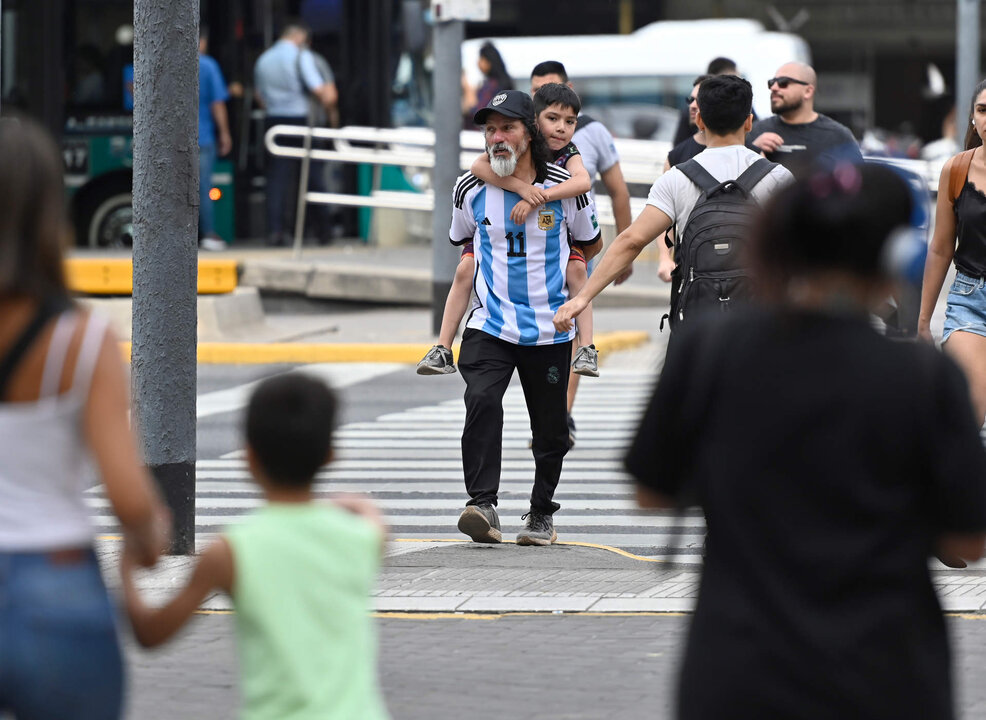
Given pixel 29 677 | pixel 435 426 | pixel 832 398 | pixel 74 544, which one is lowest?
pixel 435 426

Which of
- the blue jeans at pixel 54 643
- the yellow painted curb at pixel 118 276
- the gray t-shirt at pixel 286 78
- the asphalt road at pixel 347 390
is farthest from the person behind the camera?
the gray t-shirt at pixel 286 78

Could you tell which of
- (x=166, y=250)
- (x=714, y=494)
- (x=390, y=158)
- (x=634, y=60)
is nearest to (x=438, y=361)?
(x=166, y=250)

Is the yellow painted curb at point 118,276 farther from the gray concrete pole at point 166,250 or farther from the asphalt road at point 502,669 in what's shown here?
the asphalt road at point 502,669

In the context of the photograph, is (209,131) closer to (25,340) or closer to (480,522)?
(480,522)

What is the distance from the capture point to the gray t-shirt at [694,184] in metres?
6.20

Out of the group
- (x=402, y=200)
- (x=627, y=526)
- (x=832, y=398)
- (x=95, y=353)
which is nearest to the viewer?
(x=832, y=398)

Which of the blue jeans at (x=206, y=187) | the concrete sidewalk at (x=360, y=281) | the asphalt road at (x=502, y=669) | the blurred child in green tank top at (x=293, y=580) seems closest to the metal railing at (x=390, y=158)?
the concrete sidewalk at (x=360, y=281)

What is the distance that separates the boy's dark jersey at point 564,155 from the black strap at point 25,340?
17.9ft

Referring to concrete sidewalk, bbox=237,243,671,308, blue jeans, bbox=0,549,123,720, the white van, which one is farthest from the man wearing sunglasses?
the white van

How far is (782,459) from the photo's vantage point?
105 inches

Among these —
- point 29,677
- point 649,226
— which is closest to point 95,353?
point 29,677

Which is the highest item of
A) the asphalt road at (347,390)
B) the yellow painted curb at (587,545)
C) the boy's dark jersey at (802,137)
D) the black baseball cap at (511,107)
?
the black baseball cap at (511,107)

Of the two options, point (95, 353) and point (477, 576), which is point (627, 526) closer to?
point (477, 576)

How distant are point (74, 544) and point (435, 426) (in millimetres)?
8775
